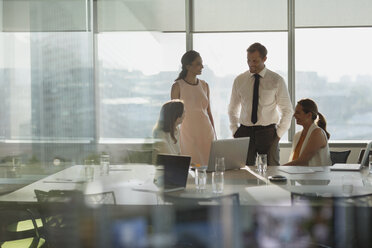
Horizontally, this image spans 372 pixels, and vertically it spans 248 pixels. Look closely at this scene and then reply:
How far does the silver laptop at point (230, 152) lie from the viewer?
10.6 ft

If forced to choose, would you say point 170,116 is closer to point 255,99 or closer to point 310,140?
point 310,140

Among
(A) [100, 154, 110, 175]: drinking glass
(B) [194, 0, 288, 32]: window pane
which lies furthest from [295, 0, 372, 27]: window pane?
(A) [100, 154, 110, 175]: drinking glass

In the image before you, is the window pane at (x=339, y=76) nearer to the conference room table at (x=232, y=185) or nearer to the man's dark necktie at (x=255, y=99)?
the man's dark necktie at (x=255, y=99)

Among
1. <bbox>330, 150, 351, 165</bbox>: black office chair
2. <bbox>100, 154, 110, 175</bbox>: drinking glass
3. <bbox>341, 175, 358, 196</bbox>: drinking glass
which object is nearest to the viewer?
<bbox>341, 175, 358, 196</bbox>: drinking glass

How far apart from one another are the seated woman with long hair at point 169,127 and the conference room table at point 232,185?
201 millimetres

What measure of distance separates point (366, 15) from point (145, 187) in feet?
13.1

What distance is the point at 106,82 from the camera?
435cm

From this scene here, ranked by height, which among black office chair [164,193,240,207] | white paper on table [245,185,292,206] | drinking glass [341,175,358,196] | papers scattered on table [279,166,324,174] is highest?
black office chair [164,193,240,207]

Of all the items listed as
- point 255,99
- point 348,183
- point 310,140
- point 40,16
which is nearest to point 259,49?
point 255,99

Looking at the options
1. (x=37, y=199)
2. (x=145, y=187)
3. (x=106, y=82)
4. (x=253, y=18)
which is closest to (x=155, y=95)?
(x=106, y=82)

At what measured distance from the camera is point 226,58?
5.71 meters

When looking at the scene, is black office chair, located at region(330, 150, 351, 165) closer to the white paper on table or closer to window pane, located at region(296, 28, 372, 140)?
window pane, located at region(296, 28, 372, 140)

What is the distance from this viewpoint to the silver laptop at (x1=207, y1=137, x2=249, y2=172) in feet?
10.6

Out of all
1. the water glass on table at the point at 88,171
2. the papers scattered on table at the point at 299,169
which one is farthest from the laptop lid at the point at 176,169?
the papers scattered on table at the point at 299,169
